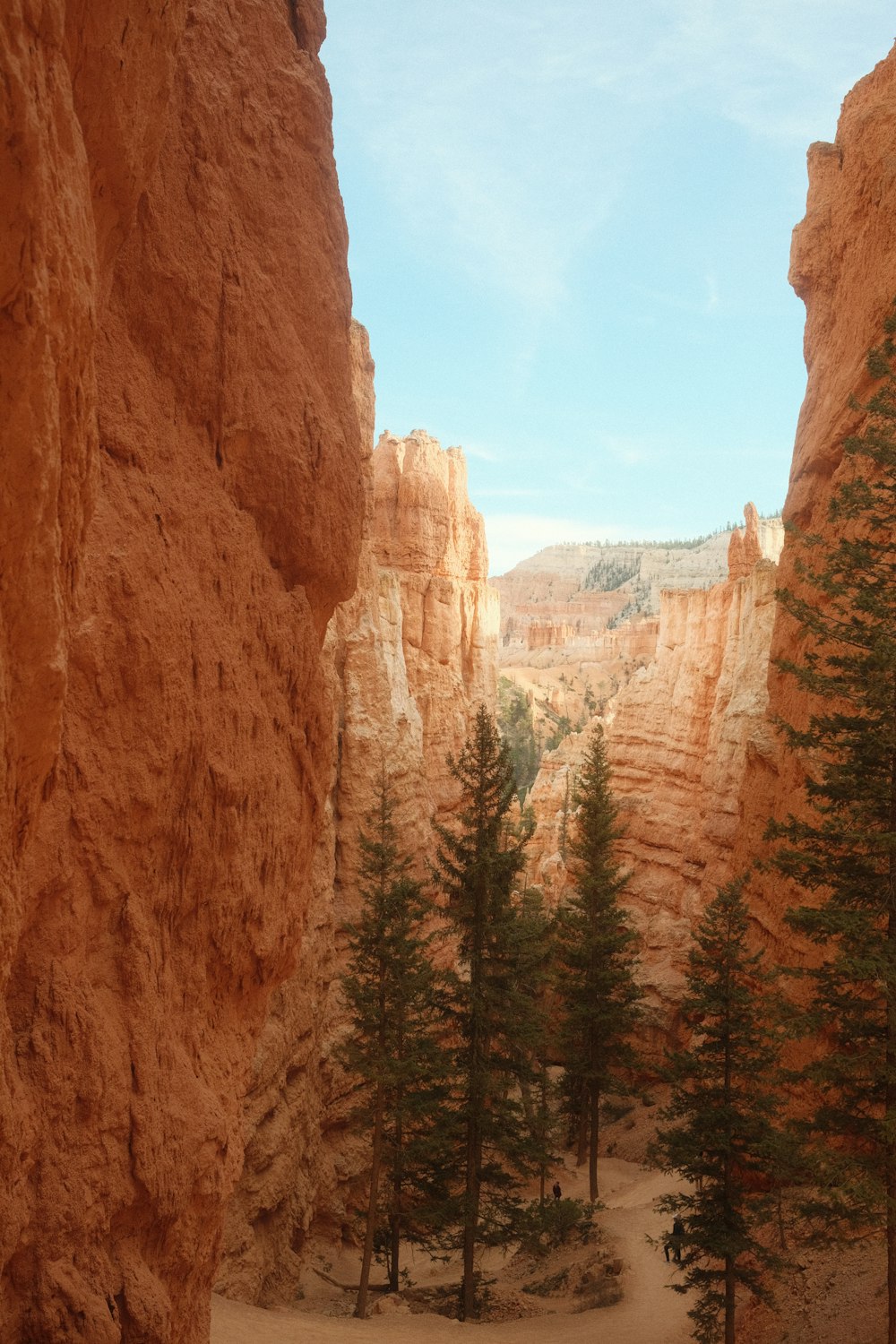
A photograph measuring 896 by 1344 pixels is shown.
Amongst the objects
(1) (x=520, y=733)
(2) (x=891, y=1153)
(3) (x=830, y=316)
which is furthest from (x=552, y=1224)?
(1) (x=520, y=733)

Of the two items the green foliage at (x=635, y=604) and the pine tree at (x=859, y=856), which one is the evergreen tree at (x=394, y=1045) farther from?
the green foliage at (x=635, y=604)

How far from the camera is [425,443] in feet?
135

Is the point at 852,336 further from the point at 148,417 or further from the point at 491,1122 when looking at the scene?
the point at 491,1122

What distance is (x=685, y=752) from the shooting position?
36406 mm

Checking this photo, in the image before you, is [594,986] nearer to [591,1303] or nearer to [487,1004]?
[487,1004]

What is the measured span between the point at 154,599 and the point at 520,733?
82929 millimetres

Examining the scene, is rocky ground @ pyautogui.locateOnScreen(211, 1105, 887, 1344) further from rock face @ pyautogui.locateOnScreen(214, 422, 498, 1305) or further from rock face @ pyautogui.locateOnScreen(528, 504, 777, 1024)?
rock face @ pyautogui.locateOnScreen(528, 504, 777, 1024)

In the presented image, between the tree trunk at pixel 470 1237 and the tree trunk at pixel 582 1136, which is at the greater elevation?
the tree trunk at pixel 470 1237

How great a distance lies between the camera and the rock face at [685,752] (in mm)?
32125

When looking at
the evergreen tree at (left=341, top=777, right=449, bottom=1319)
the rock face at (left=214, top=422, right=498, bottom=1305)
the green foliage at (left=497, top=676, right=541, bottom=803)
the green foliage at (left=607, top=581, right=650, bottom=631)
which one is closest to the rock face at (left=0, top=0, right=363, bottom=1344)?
the rock face at (left=214, top=422, right=498, bottom=1305)

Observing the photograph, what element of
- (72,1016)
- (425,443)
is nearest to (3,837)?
A: (72,1016)

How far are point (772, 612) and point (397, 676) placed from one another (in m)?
13.7

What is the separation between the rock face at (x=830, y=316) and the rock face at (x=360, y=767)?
30.5 feet

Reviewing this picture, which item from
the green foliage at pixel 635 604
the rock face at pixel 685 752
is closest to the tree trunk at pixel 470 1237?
the rock face at pixel 685 752
